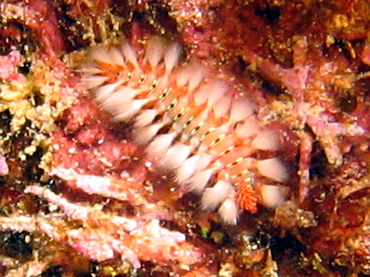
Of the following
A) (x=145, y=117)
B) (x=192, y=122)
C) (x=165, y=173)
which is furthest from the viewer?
(x=165, y=173)

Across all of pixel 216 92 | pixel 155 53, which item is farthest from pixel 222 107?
pixel 155 53

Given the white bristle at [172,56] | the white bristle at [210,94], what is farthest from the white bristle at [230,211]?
the white bristle at [172,56]

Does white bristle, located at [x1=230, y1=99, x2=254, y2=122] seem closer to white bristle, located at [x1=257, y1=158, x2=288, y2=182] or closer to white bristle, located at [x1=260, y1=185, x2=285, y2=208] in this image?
white bristle, located at [x1=257, y1=158, x2=288, y2=182]

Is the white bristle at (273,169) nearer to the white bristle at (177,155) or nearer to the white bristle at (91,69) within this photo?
the white bristle at (177,155)

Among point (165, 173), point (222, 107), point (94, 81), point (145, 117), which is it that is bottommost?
point (165, 173)

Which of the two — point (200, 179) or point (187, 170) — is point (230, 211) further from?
point (187, 170)

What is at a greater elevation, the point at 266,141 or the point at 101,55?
the point at 101,55
